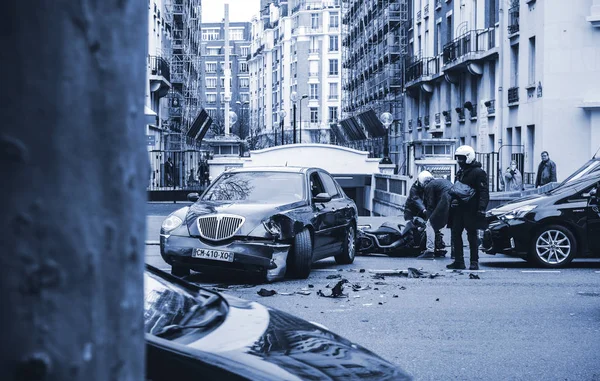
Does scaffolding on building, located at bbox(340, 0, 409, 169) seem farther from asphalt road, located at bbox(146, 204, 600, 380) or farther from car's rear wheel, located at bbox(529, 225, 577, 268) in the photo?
asphalt road, located at bbox(146, 204, 600, 380)

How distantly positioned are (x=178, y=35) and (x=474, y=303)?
205ft

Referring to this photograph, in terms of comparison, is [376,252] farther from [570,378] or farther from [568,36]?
[568,36]

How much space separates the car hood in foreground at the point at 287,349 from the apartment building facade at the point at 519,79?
82.0ft

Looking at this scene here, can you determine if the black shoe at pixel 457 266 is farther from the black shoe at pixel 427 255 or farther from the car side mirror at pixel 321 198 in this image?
the black shoe at pixel 427 255

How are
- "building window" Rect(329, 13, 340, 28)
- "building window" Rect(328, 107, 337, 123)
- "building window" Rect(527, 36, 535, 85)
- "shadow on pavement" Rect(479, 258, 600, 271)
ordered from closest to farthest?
"shadow on pavement" Rect(479, 258, 600, 271), "building window" Rect(527, 36, 535, 85), "building window" Rect(328, 107, 337, 123), "building window" Rect(329, 13, 340, 28)

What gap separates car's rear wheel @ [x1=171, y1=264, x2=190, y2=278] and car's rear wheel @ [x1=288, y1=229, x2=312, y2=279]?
1.43 m

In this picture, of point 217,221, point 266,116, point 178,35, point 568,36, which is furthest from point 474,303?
point 266,116

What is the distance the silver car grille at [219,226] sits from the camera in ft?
42.8

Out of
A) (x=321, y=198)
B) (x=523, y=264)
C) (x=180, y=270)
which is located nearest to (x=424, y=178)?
(x=523, y=264)

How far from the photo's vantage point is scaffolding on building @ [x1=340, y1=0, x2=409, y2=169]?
2453 inches

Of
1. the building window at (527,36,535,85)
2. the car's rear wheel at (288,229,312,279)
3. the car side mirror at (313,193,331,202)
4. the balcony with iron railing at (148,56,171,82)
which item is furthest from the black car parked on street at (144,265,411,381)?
the balcony with iron railing at (148,56,171,82)

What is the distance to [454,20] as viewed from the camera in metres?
47.7

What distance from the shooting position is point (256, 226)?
42.9 ft

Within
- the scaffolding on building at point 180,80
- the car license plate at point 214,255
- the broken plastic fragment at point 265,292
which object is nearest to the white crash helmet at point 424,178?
the car license plate at point 214,255
